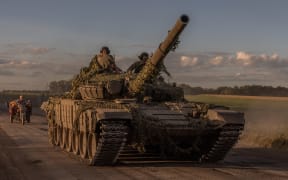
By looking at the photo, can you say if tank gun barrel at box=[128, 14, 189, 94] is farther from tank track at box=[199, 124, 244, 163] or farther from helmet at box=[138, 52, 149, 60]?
tank track at box=[199, 124, 244, 163]

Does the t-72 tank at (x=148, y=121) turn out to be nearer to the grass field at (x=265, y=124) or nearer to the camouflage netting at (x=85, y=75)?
the camouflage netting at (x=85, y=75)

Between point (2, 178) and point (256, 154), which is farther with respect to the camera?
point (256, 154)

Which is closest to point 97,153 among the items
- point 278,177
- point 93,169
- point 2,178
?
point 93,169

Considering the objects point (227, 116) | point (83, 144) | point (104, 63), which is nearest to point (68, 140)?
point (83, 144)

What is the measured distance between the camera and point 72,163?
15.4m

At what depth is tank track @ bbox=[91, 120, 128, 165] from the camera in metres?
13.7

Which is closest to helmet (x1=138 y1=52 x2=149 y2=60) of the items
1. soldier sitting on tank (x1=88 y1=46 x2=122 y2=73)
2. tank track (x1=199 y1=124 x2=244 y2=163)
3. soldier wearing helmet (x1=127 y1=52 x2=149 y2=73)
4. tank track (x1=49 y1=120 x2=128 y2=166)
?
soldier wearing helmet (x1=127 y1=52 x2=149 y2=73)

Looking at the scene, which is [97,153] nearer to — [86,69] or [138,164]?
[138,164]

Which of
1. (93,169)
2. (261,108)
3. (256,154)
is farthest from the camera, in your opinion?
(261,108)

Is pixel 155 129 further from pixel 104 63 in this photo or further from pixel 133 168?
pixel 104 63

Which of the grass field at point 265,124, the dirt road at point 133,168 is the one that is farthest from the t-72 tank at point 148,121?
the grass field at point 265,124

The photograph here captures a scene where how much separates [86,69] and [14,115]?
20.7 m

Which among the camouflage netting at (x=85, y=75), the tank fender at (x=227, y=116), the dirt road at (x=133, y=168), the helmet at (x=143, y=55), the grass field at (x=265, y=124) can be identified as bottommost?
the dirt road at (x=133, y=168)

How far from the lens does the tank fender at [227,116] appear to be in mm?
14750
